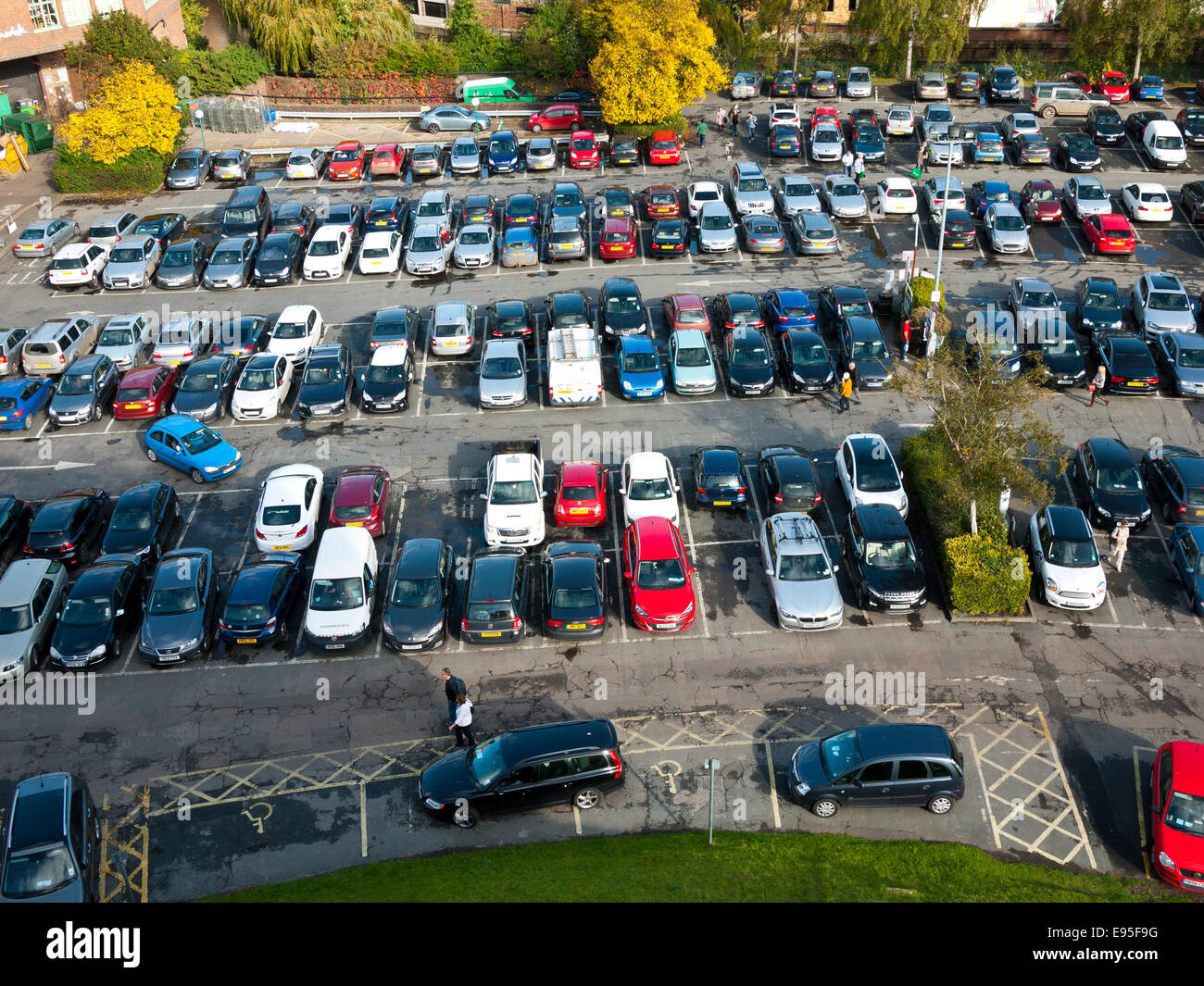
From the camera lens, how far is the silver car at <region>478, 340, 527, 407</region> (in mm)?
31672

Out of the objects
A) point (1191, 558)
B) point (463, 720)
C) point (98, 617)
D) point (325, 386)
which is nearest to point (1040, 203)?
point (1191, 558)

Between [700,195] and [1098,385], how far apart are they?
17.2 m

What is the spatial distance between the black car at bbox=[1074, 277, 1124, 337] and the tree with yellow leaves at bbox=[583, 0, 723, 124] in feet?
67.4

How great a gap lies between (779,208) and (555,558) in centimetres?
2300

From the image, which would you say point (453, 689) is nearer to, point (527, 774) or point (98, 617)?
point (527, 774)

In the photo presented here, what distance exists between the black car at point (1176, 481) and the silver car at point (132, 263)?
32.4m

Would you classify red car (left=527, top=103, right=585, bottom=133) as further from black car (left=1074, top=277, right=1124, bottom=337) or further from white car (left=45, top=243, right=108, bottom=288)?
black car (left=1074, top=277, right=1124, bottom=337)

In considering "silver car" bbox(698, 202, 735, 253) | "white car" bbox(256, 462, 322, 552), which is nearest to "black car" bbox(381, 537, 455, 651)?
"white car" bbox(256, 462, 322, 552)

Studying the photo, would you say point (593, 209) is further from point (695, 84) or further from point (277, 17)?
point (277, 17)

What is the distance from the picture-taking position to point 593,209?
43562 mm

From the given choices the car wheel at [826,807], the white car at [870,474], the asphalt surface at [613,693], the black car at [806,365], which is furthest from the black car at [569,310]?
the car wheel at [826,807]

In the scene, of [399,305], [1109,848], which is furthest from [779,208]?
[1109,848]

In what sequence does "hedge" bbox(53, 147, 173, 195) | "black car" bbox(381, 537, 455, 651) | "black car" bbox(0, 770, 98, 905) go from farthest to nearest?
"hedge" bbox(53, 147, 173, 195) → "black car" bbox(381, 537, 455, 651) → "black car" bbox(0, 770, 98, 905)

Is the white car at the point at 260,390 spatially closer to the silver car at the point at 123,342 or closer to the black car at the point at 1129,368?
the silver car at the point at 123,342
